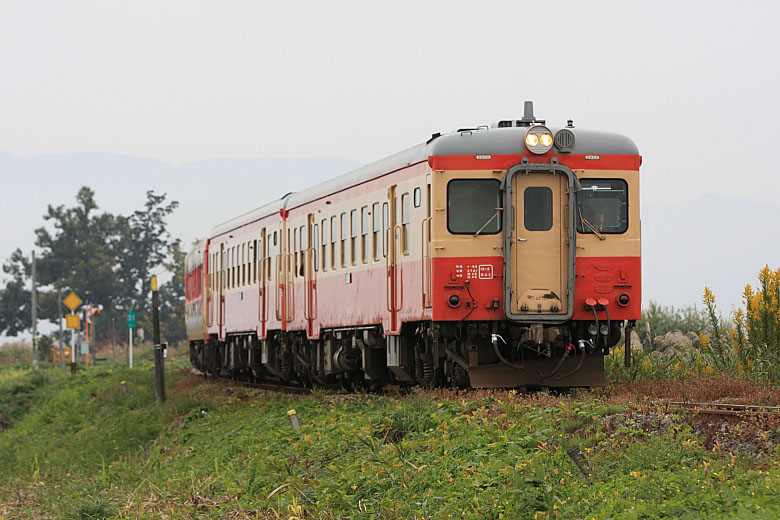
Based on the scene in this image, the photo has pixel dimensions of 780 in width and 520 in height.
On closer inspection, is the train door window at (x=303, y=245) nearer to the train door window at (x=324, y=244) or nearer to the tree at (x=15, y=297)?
the train door window at (x=324, y=244)

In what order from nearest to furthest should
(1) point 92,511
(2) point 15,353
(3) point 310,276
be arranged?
1. (1) point 92,511
2. (3) point 310,276
3. (2) point 15,353

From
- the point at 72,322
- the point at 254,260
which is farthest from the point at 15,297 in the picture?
the point at 254,260

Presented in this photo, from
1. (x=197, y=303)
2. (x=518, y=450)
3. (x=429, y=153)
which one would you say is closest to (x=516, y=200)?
(x=429, y=153)

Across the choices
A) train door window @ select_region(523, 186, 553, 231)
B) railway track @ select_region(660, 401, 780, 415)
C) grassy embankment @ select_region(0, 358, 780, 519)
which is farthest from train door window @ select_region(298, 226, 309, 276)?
railway track @ select_region(660, 401, 780, 415)

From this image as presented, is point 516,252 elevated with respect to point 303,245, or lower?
lower

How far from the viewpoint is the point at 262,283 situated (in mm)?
23609

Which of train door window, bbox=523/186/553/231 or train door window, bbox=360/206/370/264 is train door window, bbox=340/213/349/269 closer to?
train door window, bbox=360/206/370/264

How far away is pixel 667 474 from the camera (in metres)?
8.10

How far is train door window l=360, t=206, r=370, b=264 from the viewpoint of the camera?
17.3 meters

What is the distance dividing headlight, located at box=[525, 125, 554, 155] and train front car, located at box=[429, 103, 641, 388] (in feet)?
0.04

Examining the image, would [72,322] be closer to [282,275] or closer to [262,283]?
[262,283]

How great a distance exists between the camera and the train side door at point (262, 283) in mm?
23453

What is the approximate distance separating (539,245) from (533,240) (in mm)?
94

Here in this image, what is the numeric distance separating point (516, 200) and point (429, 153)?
120 cm
